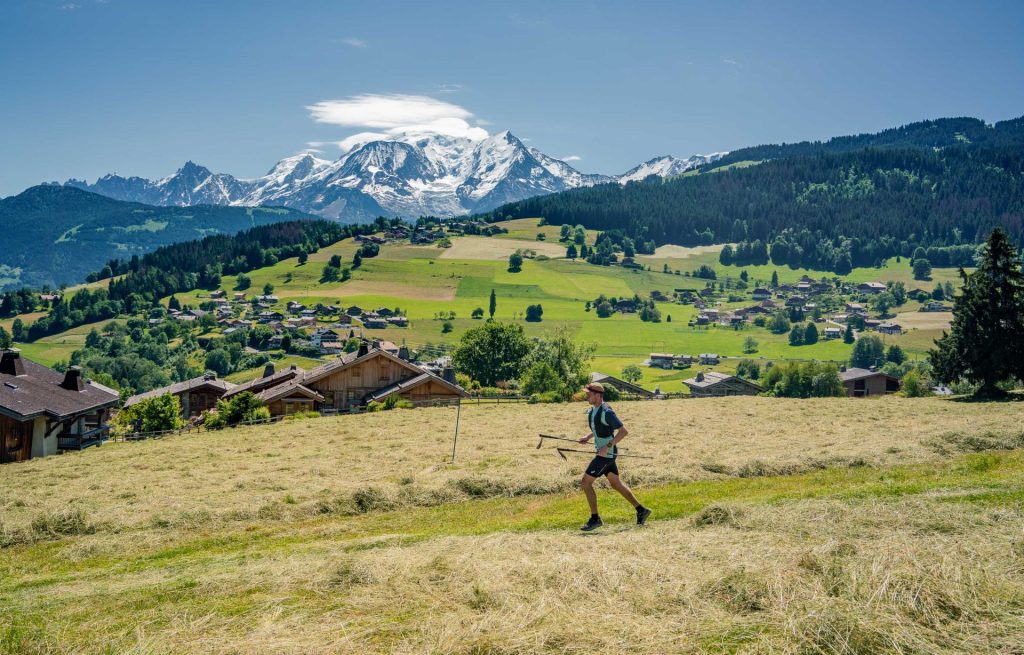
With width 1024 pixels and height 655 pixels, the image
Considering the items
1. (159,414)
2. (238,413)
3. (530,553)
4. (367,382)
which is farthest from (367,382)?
(530,553)

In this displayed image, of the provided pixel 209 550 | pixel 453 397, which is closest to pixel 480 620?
pixel 209 550

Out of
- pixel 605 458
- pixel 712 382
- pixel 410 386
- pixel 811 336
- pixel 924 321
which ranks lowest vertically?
pixel 712 382

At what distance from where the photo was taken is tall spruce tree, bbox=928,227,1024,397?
1495 inches

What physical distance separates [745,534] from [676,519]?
2317 millimetres

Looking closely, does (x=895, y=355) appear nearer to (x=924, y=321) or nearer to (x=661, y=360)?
(x=924, y=321)

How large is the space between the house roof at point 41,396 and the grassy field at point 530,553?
1482 centimetres

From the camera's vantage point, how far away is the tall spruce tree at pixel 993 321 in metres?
38.0

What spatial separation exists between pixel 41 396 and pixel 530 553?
3942 centimetres

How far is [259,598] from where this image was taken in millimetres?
8242

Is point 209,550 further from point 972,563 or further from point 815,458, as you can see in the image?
point 815,458

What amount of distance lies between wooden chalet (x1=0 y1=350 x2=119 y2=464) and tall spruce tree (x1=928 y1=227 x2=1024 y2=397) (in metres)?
49.2

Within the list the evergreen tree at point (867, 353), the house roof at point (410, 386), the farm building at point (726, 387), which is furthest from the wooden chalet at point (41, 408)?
the evergreen tree at point (867, 353)

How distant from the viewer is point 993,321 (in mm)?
38250

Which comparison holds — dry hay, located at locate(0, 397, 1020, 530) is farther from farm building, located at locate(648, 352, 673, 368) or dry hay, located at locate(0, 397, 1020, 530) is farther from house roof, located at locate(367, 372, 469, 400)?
farm building, located at locate(648, 352, 673, 368)
